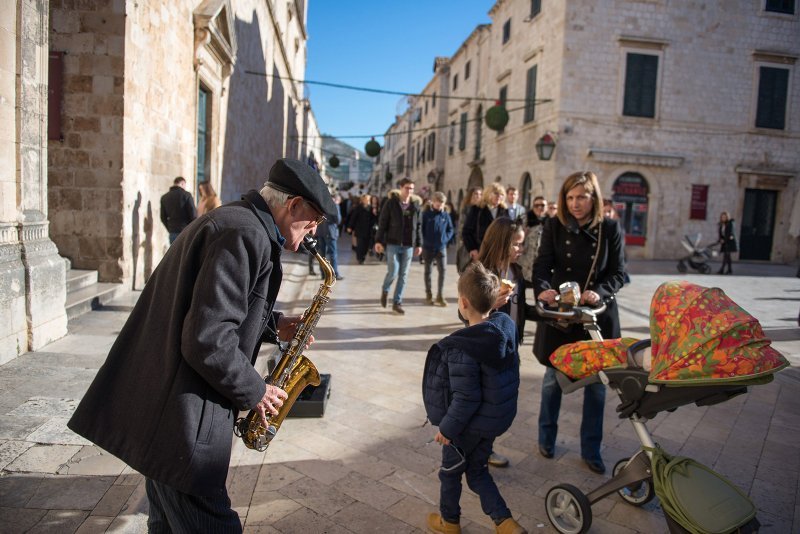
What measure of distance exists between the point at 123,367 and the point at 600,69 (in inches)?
749

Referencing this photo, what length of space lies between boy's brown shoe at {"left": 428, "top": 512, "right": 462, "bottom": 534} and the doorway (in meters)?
20.8

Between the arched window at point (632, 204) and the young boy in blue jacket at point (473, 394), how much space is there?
17.2m

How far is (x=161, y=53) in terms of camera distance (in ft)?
27.7

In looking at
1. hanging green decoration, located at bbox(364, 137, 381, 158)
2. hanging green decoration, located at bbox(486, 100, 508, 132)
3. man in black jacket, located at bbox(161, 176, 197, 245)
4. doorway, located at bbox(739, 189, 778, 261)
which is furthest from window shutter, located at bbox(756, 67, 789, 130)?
man in black jacket, located at bbox(161, 176, 197, 245)

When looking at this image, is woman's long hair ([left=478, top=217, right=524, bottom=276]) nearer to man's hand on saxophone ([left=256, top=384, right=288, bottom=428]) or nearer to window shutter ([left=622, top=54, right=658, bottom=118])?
man's hand on saxophone ([left=256, top=384, right=288, bottom=428])

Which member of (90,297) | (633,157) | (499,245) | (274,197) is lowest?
(90,297)

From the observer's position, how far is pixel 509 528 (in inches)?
103

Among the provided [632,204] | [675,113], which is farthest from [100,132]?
[675,113]

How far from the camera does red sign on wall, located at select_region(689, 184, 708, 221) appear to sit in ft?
61.7

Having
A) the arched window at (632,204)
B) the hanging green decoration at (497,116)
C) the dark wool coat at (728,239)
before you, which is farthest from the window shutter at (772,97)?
the hanging green decoration at (497,116)

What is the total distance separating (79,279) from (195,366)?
20.6ft

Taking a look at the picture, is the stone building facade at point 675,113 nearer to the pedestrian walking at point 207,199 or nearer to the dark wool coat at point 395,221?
the dark wool coat at point 395,221

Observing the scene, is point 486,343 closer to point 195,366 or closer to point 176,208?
point 195,366

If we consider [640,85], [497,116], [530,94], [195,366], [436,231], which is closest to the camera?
[195,366]
